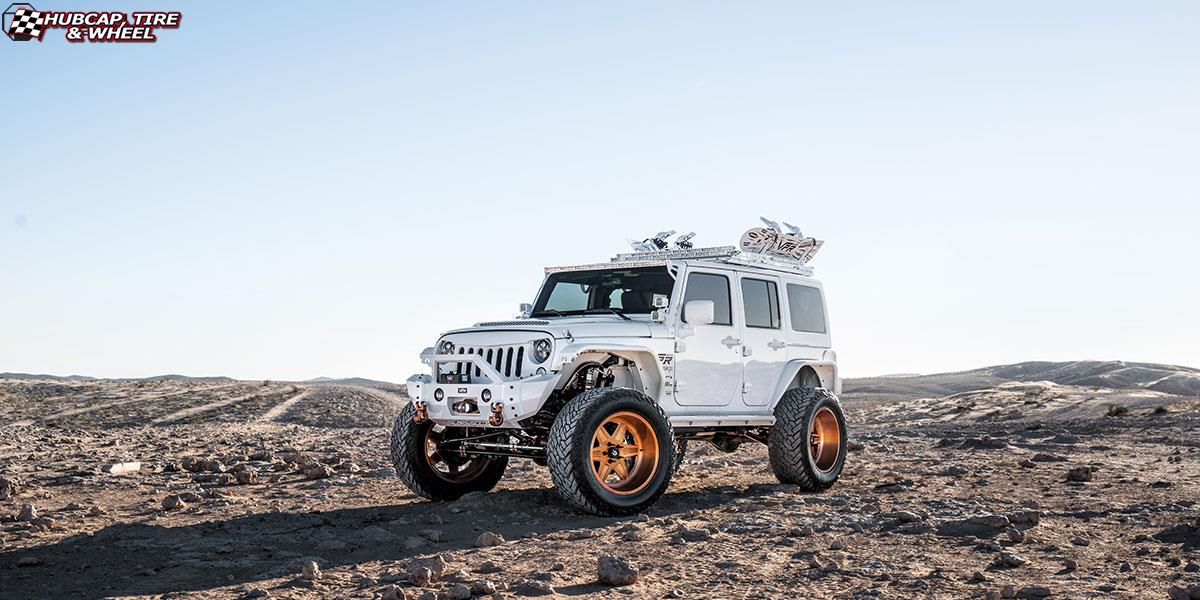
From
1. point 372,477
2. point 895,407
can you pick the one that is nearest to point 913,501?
point 372,477

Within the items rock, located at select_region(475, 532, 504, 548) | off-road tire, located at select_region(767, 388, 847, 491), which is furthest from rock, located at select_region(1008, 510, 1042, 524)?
rock, located at select_region(475, 532, 504, 548)

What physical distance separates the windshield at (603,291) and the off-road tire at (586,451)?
5.04ft

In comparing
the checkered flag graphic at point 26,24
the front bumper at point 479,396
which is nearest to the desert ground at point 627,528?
the front bumper at point 479,396

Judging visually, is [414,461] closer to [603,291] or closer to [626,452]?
[626,452]

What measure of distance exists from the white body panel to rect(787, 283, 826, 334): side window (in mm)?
21

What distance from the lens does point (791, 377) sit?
11.9 metres

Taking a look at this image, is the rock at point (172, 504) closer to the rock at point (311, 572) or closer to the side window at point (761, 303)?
the rock at point (311, 572)

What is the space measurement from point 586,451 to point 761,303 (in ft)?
11.8

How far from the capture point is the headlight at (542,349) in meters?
9.48

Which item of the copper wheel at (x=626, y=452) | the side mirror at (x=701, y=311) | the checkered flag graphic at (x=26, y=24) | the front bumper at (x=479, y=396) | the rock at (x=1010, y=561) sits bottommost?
the rock at (x=1010, y=561)

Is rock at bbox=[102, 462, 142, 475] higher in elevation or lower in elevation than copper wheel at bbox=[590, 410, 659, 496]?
lower

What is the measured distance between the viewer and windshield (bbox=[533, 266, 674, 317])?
35.6 feet

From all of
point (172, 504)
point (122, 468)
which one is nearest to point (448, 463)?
point (172, 504)

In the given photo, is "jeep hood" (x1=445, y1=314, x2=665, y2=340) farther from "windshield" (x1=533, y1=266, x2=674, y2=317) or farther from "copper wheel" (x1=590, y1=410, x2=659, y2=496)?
"copper wheel" (x1=590, y1=410, x2=659, y2=496)
